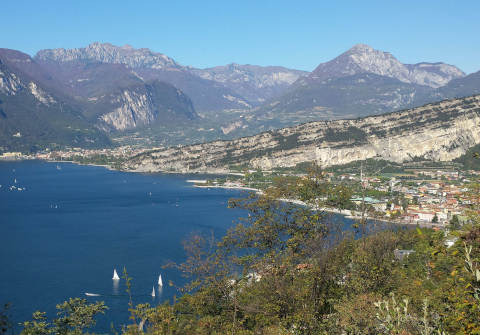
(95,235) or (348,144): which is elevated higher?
(348,144)

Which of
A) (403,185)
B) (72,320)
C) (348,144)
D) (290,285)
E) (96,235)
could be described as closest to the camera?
(290,285)

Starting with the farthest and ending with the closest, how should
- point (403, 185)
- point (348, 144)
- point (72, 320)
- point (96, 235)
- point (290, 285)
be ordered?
point (348, 144) → point (403, 185) → point (96, 235) → point (72, 320) → point (290, 285)

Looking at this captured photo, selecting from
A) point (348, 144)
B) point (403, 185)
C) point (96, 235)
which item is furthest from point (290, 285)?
point (348, 144)

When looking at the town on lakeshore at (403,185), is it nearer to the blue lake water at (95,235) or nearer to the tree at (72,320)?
the blue lake water at (95,235)

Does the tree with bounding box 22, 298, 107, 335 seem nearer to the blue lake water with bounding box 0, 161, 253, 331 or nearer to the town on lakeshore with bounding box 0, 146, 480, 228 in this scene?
the blue lake water with bounding box 0, 161, 253, 331

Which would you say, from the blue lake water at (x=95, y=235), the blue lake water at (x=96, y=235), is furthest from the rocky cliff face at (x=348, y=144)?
the blue lake water at (x=96, y=235)

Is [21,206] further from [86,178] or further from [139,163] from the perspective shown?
[139,163]

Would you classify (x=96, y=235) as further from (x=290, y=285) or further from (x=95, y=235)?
(x=290, y=285)
